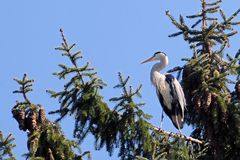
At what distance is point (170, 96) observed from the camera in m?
11.6

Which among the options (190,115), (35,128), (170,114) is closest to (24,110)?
(35,128)

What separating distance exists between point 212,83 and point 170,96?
3.13m

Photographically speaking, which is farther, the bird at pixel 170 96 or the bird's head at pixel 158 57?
the bird's head at pixel 158 57

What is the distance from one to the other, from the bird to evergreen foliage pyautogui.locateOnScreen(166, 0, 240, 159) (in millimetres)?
1222

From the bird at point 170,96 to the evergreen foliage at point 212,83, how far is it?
1222mm

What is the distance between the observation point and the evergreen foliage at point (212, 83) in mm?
8312

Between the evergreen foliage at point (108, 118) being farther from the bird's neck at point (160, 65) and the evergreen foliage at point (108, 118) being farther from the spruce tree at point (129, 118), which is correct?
the bird's neck at point (160, 65)

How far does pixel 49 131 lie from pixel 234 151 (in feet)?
7.81

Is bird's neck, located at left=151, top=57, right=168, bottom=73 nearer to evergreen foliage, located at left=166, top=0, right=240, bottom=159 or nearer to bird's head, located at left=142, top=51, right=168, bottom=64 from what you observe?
bird's head, located at left=142, top=51, right=168, bottom=64

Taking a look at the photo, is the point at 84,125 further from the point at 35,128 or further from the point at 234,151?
the point at 234,151

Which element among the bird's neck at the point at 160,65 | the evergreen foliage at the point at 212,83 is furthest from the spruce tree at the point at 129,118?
the bird's neck at the point at 160,65

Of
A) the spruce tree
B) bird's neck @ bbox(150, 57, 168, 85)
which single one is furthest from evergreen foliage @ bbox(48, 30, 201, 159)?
bird's neck @ bbox(150, 57, 168, 85)

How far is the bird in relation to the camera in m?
11.1

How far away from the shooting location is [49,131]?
813 cm
